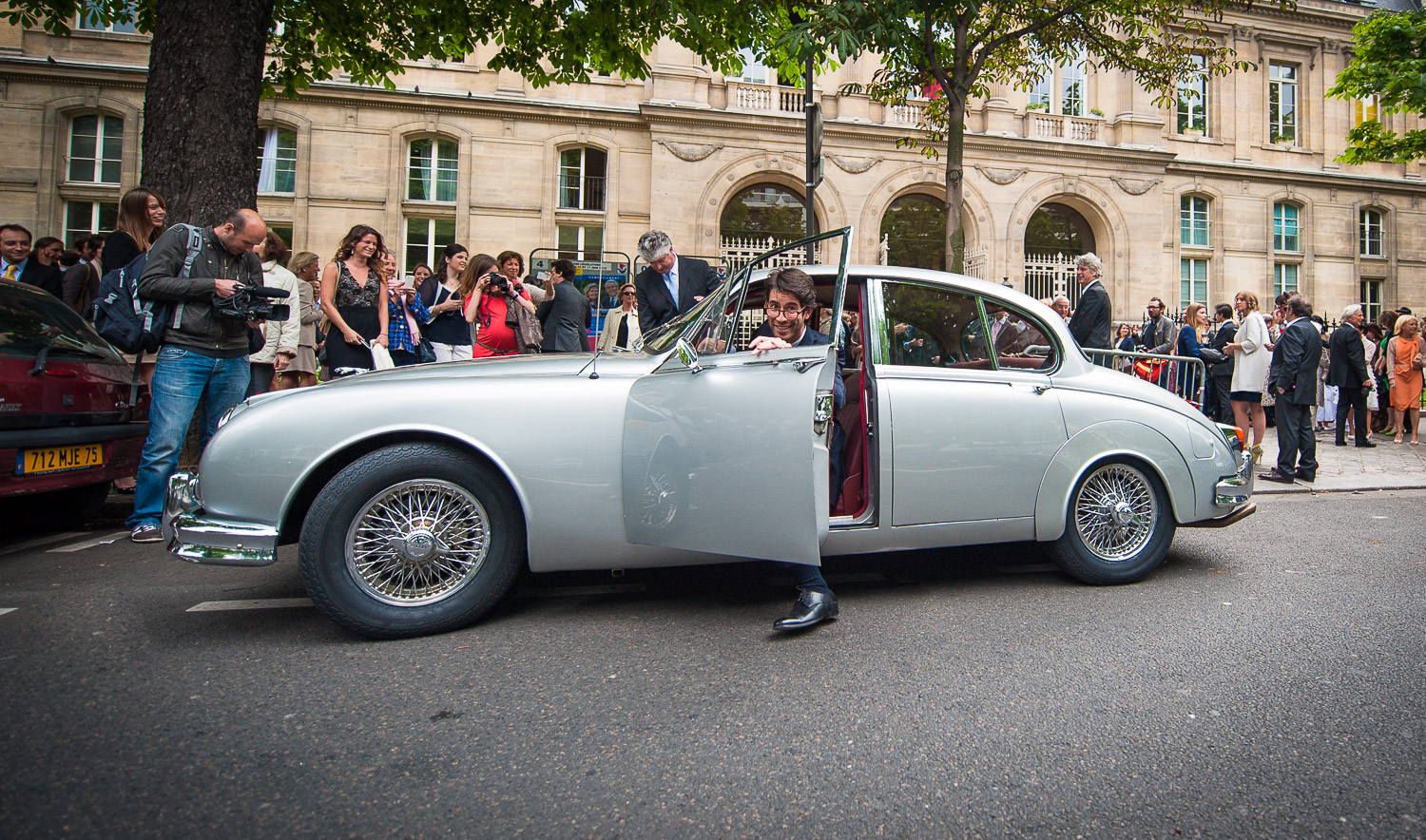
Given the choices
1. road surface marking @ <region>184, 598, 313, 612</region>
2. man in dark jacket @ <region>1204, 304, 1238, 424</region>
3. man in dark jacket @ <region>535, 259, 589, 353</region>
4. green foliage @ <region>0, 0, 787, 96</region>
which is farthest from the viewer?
man in dark jacket @ <region>1204, 304, 1238, 424</region>

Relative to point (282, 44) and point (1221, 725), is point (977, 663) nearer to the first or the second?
point (1221, 725)

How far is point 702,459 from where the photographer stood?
2.87m

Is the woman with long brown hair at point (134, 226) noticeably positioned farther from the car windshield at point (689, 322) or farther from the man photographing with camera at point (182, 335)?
the car windshield at point (689, 322)

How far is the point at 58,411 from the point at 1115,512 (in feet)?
18.7

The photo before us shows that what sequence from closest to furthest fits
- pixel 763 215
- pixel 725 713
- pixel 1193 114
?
pixel 725 713 → pixel 763 215 → pixel 1193 114

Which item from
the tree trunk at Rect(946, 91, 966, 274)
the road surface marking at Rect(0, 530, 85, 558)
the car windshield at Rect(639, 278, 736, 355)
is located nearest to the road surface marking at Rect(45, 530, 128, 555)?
the road surface marking at Rect(0, 530, 85, 558)

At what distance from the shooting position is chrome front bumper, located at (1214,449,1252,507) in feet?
13.0

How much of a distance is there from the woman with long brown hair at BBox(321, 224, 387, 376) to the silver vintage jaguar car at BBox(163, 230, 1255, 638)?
8.88 ft

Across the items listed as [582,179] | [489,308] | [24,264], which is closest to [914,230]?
[582,179]

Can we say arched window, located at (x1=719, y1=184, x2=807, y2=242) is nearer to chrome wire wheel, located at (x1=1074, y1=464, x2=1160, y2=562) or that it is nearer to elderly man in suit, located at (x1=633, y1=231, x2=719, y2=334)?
elderly man in suit, located at (x1=633, y1=231, x2=719, y2=334)

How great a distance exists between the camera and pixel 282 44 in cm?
968

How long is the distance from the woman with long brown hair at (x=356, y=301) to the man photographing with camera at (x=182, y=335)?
91 centimetres

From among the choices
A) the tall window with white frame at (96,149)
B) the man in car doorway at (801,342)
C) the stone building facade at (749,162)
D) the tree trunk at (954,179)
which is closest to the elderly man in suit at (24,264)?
the man in car doorway at (801,342)

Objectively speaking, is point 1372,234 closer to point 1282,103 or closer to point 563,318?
point 1282,103
